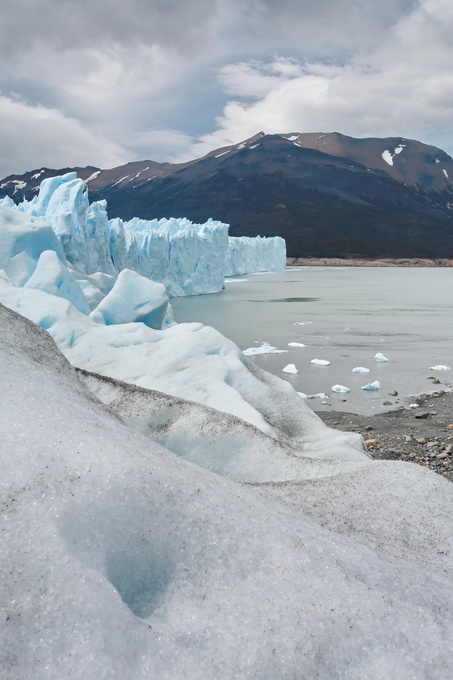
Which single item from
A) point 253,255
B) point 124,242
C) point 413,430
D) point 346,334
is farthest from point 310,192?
point 413,430

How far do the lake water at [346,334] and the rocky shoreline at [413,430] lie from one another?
1.50ft

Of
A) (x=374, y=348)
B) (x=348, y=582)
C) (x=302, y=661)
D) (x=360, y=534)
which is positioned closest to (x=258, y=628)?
(x=302, y=661)

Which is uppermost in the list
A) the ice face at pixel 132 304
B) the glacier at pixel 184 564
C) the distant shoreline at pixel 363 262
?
the glacier at pixel 184 564

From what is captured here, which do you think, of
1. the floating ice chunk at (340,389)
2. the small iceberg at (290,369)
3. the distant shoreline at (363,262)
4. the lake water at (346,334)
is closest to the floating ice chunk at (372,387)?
the lake water at (346,334)

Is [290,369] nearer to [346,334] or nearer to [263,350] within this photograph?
[263,350]

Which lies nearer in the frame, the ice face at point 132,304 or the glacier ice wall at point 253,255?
the ice face at point 132,304

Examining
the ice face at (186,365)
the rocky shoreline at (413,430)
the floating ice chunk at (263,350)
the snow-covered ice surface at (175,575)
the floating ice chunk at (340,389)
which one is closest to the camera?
the snow-covered ice surface at (175,575)

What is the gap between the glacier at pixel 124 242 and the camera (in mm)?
19672

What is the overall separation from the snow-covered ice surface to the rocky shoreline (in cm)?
344

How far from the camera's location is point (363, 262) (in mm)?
77000

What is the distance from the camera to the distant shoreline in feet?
246

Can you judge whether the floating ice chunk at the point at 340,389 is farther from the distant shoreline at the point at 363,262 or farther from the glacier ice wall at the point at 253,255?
the distant shoreline at the point at 363,262

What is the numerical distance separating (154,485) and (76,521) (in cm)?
23

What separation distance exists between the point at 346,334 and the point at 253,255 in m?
38.4
